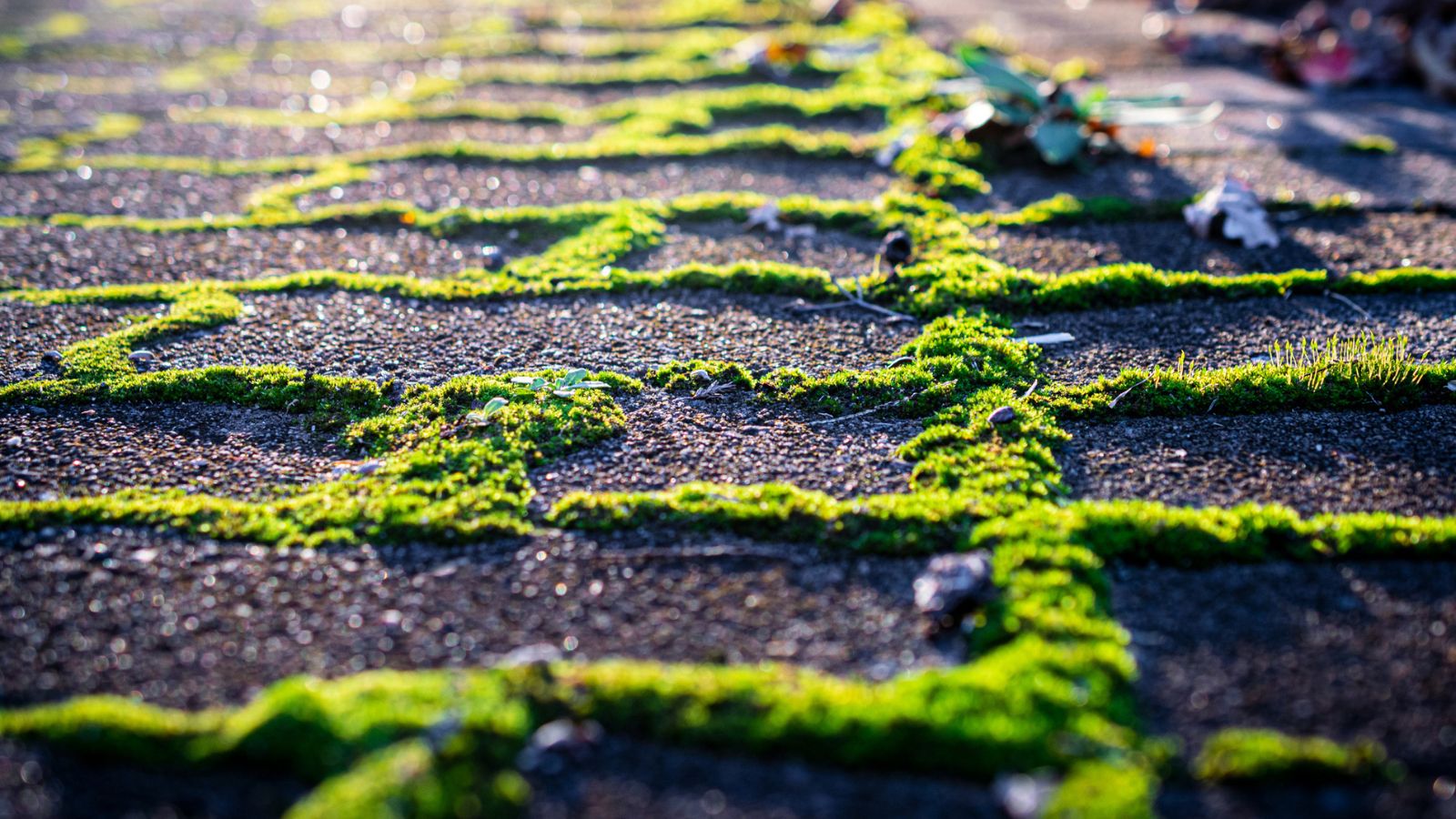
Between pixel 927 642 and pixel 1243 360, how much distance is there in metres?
1.72

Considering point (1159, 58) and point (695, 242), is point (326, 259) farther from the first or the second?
point (1159, 58)

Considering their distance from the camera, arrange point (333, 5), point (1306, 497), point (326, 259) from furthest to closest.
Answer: point (333, 5) → point (326, 259) → point (1306, 497)

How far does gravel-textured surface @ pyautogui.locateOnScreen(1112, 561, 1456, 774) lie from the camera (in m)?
1.79

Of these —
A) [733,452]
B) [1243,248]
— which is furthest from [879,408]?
[1243,248]

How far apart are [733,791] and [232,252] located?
3345 millimetres

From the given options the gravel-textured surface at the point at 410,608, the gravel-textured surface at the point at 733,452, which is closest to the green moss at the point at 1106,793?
the gravel-textured surface at the point at 410,608

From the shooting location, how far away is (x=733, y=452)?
2672 millimetres

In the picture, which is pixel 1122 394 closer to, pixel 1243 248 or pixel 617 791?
pixel 1243 248

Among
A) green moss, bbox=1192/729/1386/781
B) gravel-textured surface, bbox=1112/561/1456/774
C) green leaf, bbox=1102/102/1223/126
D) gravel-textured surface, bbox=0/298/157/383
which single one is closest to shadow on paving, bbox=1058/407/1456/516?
gravel-textured surface, bbox=1112/561/1456/774

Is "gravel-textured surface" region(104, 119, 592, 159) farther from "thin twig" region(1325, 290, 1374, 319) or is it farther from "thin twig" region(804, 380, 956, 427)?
"thin twig" region(1325, 290, 1374, 319)

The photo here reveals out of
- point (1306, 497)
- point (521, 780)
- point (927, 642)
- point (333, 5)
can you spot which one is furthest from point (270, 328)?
point (333, 5)

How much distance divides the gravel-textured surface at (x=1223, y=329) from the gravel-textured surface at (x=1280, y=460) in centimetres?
33

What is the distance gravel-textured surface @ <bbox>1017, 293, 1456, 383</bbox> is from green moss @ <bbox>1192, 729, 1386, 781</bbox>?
1.42 m

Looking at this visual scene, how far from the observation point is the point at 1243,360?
3.05 m
